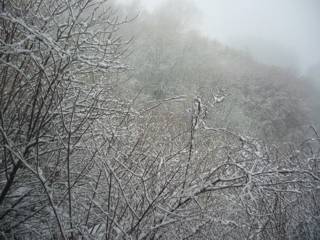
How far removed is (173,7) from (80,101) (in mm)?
31289

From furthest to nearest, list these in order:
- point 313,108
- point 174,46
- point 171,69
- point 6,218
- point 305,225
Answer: point 313,108, point 174,46, point 171,69, point 305,225, point 6,218

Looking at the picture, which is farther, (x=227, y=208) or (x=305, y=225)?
(x=305, y=225)

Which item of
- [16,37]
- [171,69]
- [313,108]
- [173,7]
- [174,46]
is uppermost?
[173,7]

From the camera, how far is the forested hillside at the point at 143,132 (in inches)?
81.7

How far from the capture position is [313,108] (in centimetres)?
3088

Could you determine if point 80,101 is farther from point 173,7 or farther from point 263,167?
point 173,7

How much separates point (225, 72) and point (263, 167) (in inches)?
1123

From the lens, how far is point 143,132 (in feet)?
10.3

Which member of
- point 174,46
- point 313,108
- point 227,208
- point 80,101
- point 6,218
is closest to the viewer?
point 227,208

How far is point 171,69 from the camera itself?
2603cm

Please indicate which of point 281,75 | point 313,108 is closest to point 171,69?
point 281,75

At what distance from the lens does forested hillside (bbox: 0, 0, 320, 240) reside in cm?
208

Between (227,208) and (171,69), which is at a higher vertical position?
(171,69)

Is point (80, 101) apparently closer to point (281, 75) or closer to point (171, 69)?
point (171, 69)
